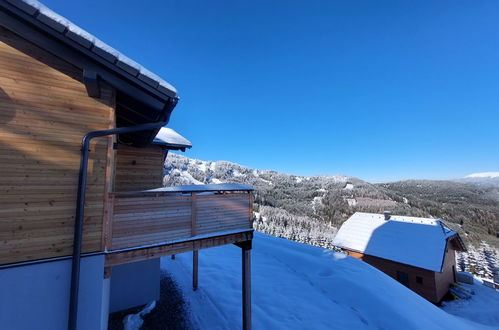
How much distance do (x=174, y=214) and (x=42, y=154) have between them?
8.45ft

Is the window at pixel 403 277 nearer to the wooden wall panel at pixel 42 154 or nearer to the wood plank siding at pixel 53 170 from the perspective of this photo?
the wood plank siding at pixel 53 170

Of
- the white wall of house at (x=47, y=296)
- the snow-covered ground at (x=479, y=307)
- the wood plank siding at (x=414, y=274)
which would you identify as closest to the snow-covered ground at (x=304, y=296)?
the white wall of house at (x=47, y=296)

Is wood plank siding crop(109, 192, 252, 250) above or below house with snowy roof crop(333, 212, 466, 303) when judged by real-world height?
above

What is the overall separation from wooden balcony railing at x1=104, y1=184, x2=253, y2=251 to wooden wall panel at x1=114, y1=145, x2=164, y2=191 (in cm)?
361

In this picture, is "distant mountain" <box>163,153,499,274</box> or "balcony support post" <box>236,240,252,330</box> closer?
"balcony support post" <box>236,240,252,330</box>

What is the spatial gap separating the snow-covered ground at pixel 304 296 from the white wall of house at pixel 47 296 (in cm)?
476

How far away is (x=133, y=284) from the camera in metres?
7.70

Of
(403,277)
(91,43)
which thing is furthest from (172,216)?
(403,277)

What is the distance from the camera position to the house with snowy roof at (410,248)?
17250 mm

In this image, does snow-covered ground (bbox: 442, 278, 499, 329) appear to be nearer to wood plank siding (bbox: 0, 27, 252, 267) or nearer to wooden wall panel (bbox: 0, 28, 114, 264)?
wood plank siding (bbox: 0, 27, 252, 267)

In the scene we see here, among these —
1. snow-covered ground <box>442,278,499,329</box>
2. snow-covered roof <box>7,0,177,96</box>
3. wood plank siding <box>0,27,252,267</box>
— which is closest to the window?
snow-covered ground <box>442,278,499,329</box>

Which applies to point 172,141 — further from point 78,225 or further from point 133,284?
point 133,284

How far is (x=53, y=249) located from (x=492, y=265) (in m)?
64.1

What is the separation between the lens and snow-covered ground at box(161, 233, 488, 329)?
7777 mm
